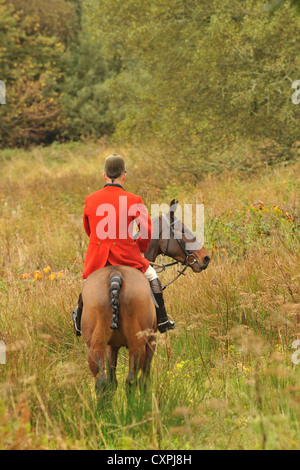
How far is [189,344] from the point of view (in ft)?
18.9

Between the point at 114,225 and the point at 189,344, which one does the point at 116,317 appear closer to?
the point at 114,225

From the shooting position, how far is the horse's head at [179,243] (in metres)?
5.14

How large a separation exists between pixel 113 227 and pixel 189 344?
2.06 metres

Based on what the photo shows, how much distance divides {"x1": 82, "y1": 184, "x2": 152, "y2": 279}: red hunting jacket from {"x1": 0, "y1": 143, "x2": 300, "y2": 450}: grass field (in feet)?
2.34

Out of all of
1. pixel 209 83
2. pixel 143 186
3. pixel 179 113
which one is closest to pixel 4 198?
pixel 143 186

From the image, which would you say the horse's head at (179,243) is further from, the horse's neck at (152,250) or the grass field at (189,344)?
the grass field at (189,344)

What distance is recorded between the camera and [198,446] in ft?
10.9

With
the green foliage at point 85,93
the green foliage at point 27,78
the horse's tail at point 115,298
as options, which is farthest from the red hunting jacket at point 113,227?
the green foliage at point 85,93

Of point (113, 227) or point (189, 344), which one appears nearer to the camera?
point (113, 227)

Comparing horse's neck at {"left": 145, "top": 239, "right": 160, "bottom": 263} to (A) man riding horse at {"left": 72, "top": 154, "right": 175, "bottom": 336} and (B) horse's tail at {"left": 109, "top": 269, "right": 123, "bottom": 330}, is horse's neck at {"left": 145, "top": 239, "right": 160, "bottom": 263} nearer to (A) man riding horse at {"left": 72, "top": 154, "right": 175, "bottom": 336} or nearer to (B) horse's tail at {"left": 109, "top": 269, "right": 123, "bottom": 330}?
(A) man riding horse at {"left": 72, "top": 154, "right": 175, "bottom": 336}

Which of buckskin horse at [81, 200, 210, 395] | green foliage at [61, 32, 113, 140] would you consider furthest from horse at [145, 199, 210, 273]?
green foliage at [61, 32, 113, 140]

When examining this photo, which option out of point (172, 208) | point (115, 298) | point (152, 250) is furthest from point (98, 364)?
point (172, 208)

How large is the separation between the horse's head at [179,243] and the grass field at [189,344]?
0.53 meters

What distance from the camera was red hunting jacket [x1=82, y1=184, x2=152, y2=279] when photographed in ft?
13.8
